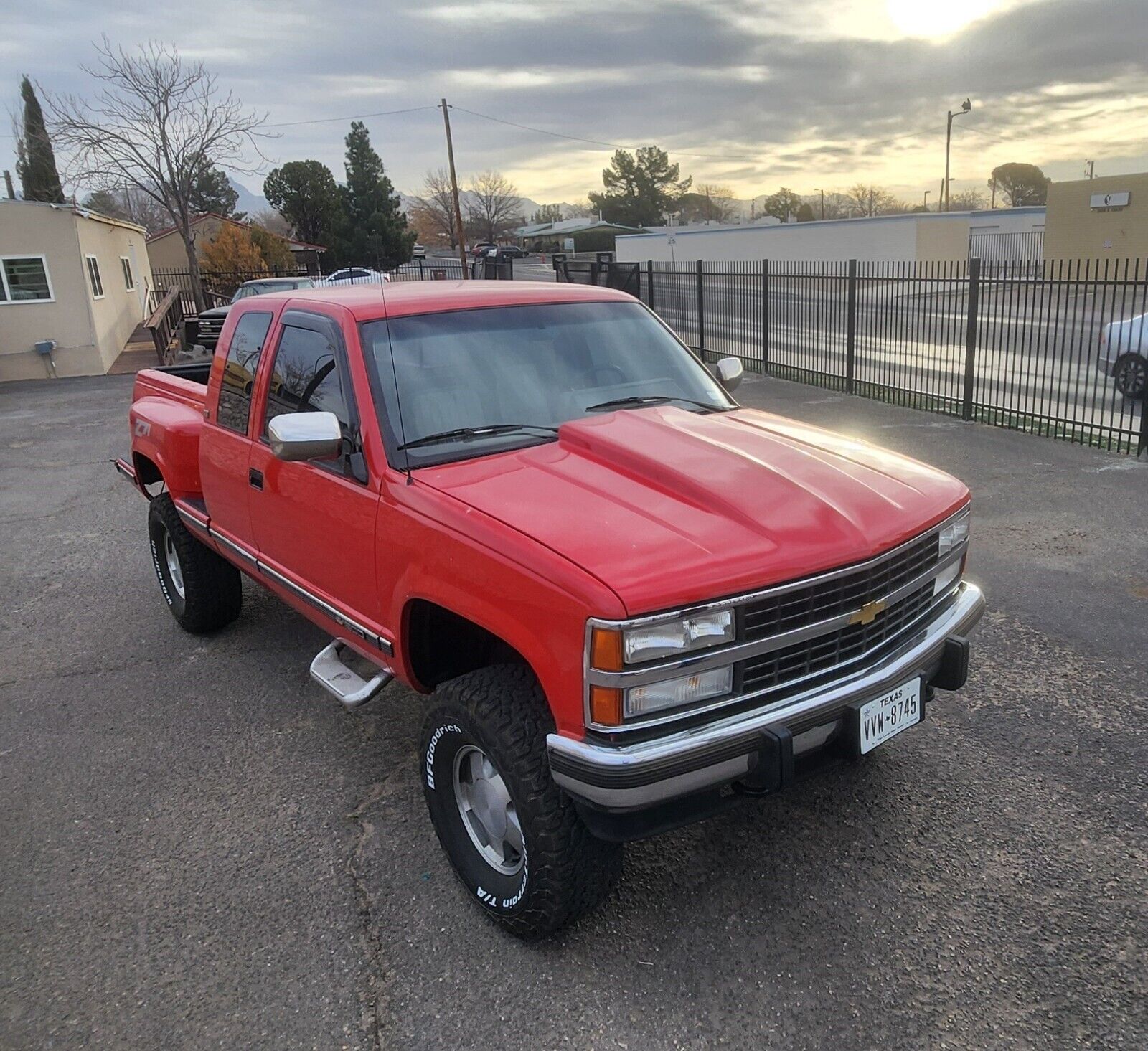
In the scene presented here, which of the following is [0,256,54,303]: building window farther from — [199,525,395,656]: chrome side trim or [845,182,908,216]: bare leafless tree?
[845,182,908,216]: bare leafless tree

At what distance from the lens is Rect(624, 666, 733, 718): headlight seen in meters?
2.39

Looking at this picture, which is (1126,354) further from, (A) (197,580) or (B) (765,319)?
(A) (197,580)

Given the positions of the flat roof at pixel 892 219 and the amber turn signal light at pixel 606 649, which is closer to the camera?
the amber turn signal light at pixel 606 649

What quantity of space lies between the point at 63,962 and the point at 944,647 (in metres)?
3.02

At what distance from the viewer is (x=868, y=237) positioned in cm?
4244

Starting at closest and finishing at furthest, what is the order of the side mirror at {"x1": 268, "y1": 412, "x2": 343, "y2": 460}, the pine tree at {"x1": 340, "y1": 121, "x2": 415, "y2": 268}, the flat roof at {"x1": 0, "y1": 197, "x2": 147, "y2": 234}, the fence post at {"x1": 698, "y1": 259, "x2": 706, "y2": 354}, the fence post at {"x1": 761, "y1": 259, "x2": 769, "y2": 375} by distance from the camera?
the side mirror at {"x1": 268, "y1": 412, "x2": 343, "y2": 460} → the fence post at {"x1": 761, "y1": 259, "x2": 769, "y2": 375} → the fence post at {"x1": 698, "y1": 259, "x2": 706, "y2": 354} → the flat roof at {"x1": 0, "y1": 197, "x2": 147, "y2": 234} → the pine tree at {"x1": 340, "y1": 121, "x2": 415, "y2": 268}

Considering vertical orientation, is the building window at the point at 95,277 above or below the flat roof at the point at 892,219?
below

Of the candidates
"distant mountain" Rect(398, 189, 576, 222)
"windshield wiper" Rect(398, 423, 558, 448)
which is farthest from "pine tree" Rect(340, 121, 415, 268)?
"windshield wiper" Rect(398, 423, 558, 448)

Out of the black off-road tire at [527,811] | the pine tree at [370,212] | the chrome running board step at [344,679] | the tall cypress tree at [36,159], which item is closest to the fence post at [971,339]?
the chrome running board step at [344,679]

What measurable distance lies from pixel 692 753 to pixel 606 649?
1.23 feet

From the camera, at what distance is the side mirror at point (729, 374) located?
4.39 meters

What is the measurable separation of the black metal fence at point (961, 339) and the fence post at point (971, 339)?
0.05 feet

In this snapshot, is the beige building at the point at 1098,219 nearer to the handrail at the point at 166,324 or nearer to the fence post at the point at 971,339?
the fence post at the point at 971,339

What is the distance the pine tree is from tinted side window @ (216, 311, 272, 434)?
50.8m
